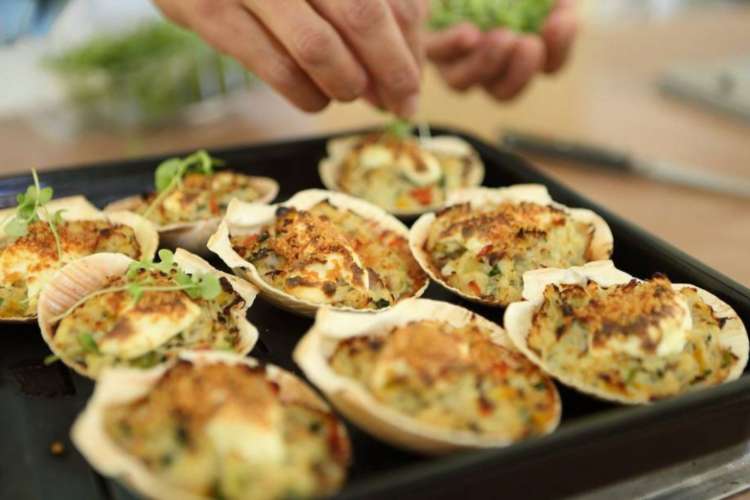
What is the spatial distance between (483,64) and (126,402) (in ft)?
7.29

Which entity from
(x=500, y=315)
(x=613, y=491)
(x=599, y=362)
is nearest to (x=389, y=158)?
(x=500, y=315)

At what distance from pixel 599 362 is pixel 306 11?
1.18m

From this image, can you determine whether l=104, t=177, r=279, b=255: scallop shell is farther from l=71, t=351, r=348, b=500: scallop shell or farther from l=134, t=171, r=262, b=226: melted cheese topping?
l=71, t=351, r=348, b=500: scallop shell

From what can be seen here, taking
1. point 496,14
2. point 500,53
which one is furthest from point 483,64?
point 496,14

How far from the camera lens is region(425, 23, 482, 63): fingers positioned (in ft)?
9.75

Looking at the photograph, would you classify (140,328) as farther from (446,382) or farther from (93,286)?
(446,382)

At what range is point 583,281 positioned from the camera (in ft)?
5.69

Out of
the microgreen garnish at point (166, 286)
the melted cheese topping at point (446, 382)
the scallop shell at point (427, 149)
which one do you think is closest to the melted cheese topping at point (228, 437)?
the melted cheese topping at point (446, 382)

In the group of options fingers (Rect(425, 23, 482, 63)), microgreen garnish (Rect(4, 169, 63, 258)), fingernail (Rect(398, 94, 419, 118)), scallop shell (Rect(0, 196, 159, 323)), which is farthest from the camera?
fingers (Rect(425, 23, 482, 63))

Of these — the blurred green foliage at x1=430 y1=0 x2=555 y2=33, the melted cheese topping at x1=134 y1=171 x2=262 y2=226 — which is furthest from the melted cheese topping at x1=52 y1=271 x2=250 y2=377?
the blurred green foliage at x1=430 y1=0 x2=555 y2=33

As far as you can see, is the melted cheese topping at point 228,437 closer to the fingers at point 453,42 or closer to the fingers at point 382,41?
the fingers at point 382,41

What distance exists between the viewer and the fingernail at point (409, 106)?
2.36 meters

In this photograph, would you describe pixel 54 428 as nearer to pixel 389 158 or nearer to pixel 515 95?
pixel 389 158

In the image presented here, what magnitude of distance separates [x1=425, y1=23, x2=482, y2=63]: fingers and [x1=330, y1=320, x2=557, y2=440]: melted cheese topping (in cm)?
181
